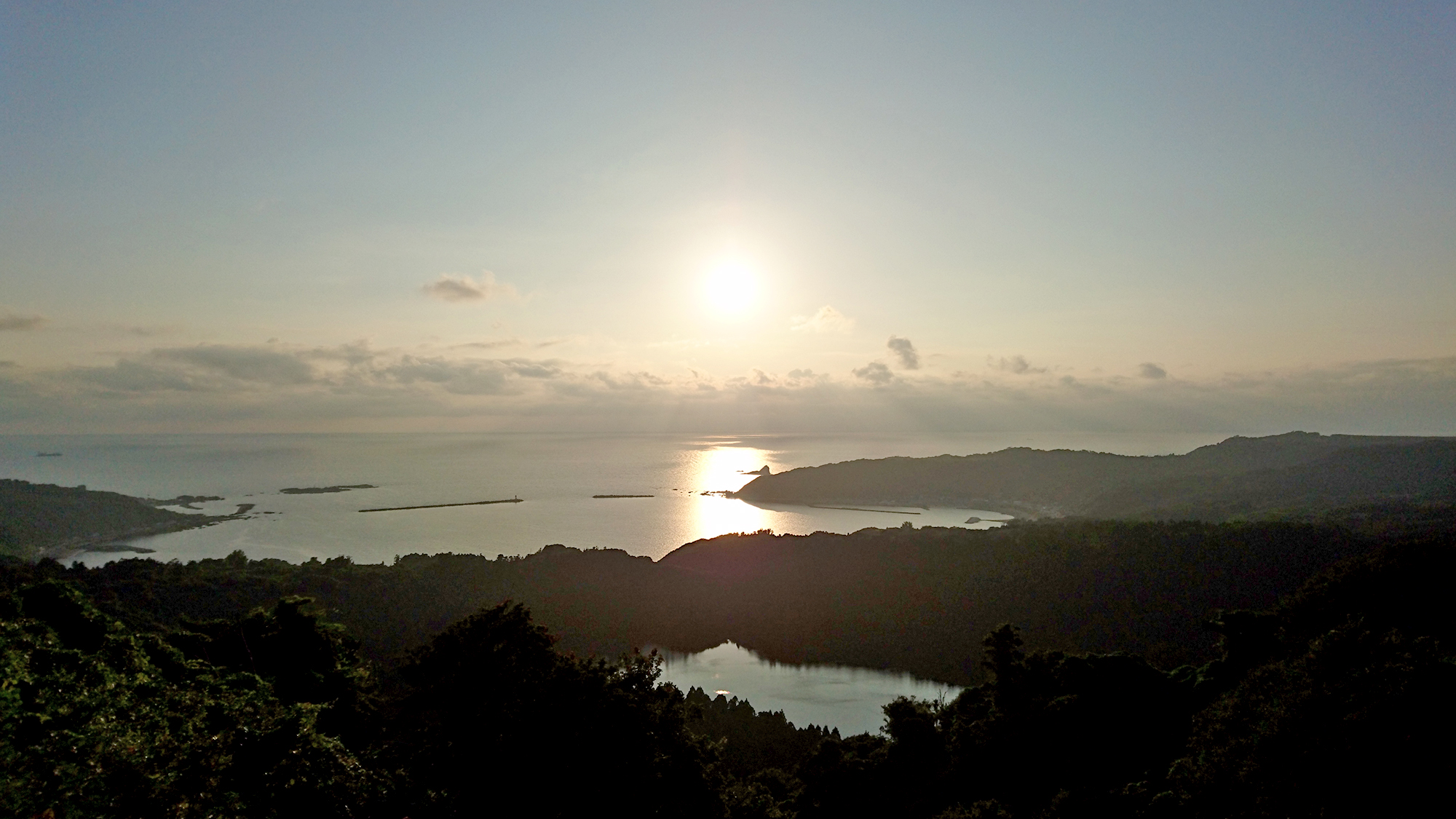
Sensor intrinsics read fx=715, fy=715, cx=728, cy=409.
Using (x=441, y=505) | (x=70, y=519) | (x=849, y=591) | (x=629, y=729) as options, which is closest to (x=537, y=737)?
(x=629, y=729)

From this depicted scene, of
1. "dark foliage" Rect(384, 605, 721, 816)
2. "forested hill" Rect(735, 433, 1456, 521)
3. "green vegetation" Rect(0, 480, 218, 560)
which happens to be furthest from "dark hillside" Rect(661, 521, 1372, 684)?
"green vegetation" Rect(0, 480, 218, 560)

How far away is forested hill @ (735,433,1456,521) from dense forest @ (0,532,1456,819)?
3660 inches

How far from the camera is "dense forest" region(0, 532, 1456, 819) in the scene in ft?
32.8

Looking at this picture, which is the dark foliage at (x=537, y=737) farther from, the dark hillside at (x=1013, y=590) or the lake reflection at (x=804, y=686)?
the dark hillside at (x=1013, y=590)

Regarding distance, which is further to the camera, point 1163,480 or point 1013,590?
point 1163,480

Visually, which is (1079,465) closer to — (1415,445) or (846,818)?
(1415,445)

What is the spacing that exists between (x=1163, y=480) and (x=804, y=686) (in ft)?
385

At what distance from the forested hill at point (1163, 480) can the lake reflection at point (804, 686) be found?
68.4m

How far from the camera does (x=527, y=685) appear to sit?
14.0 m

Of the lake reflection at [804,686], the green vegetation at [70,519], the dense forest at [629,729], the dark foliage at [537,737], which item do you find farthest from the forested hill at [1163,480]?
the dark foliage at [537,737]

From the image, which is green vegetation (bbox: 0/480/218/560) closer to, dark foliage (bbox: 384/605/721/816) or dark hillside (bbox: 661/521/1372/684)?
dark hillside (bbox: 661/521/1372/684)

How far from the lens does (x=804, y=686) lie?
5603cm

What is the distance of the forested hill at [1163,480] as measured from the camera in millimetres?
111938

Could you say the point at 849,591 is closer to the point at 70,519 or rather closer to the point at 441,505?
the point at 441,505
